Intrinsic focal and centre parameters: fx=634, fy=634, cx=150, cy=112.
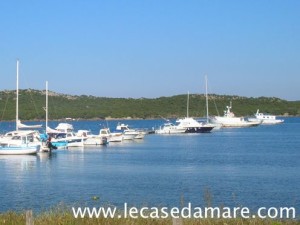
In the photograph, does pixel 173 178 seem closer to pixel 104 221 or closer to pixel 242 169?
pixel 242 169

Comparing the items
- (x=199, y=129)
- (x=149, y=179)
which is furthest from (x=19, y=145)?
(x=199, y=129)

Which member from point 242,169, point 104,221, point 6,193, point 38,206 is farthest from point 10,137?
point 104,221

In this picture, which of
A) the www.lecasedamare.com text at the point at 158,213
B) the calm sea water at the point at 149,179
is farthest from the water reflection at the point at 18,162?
the www.lecasedamare.com text at the point at 158,213

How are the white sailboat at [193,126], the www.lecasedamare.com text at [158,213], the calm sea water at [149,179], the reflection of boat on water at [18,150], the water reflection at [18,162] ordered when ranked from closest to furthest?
the www.lecasedamare.com text at [158,213], the calm sea water at [149,179], the water reflection at [18,162], the reflection of boat on water at [18,150], the white sailboat at [193,126]

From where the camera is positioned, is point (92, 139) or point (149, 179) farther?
point (92, 139)

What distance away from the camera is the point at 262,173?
40.2m

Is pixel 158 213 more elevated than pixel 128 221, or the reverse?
pixel 128 221

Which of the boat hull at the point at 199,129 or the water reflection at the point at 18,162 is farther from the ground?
the boat hull at the point at 199,129

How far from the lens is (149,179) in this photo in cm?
3719

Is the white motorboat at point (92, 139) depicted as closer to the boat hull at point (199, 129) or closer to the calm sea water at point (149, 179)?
the calm sea water at point (149, 179)

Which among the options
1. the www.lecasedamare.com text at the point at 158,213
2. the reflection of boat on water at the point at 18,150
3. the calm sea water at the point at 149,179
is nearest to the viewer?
the www.lecasedamare.com text at the point at 158,213

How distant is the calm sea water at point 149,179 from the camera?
27.8 meters

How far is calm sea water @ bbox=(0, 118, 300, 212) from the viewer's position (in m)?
27.8

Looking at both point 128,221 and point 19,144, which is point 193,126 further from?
point 128,221
